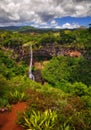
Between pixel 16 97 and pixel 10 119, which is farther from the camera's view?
pixel 16 97

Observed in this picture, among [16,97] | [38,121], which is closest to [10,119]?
[38,121]

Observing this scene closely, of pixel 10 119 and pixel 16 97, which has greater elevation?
pixel 16 97

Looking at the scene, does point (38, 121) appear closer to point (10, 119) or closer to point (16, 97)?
point (10, 119)

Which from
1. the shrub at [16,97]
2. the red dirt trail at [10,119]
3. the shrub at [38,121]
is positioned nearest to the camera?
the shrub at [38,121]

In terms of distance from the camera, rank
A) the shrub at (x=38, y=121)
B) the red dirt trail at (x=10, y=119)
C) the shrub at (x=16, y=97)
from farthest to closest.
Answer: the shrub at (x=16, y=97) → the red dirt trail at (x=10, y=119) → the shrub at (x=38, y=121)

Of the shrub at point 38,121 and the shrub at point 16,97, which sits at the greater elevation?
the shrub at point 38,121

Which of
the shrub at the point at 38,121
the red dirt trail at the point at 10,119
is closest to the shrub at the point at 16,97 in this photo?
the red dirt trail at the point at 10,119

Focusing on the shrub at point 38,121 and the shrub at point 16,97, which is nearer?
the shrub at point 38,121

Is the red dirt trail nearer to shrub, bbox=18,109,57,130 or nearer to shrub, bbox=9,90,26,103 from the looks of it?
shrub, bbox=18,109,57,130

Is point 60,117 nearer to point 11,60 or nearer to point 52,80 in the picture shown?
point 52,80

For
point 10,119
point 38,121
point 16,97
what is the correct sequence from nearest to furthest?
1. point 38,121
2. point 10,119
3. point 16,97

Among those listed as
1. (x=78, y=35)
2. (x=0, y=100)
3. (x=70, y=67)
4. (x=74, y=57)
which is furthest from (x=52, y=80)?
(x=0, y=100)

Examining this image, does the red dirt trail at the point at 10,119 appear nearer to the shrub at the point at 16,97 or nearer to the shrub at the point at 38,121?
the shrub at the point at 38,121

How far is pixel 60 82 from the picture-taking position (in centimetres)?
5834
